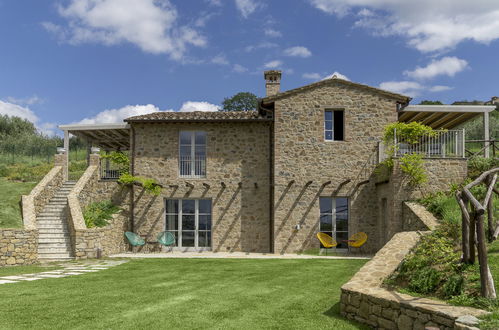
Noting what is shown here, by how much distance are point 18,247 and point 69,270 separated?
242cm

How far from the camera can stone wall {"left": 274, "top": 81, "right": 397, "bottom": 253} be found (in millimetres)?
15648

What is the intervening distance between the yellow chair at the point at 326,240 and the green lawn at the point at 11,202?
10205 millimetres

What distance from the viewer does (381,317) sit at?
18.9 ft

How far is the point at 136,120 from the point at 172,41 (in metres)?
3.30

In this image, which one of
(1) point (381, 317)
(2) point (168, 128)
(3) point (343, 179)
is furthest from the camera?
(2) point (168, 128)

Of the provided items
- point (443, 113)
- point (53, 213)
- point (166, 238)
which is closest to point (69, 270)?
point (166, 238)

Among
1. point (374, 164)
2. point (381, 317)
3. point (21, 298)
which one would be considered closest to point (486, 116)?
point (374, 164)

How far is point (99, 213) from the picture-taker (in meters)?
15.7

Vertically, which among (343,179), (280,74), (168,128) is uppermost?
(280,74)

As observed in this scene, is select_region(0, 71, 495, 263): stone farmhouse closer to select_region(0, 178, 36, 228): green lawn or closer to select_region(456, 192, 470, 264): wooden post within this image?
select_region(0, 178, 36, 228): green lawn

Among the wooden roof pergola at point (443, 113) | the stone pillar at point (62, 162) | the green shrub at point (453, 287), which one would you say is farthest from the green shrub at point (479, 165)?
the stone pillar at point (62, 162)

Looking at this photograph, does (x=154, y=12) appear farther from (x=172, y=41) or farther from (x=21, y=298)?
(x=21, y=298)

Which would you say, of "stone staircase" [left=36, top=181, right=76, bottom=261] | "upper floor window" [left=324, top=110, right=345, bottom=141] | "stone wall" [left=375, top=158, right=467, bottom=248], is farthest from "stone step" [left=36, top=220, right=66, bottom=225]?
"stone wall" [left=375, top=158, right=467, bottom=248]

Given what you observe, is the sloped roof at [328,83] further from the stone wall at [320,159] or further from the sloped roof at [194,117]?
the sloped roof at [194,117]
